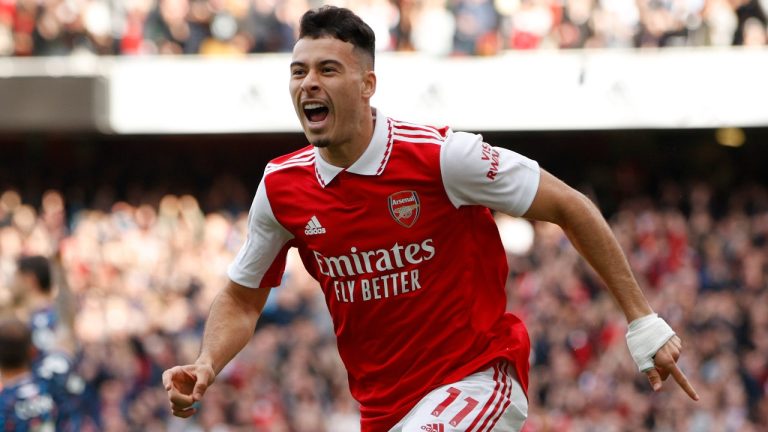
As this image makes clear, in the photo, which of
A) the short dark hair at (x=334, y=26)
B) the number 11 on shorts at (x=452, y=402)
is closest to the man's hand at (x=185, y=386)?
the number 11 on shorts at (x=452, y=402)

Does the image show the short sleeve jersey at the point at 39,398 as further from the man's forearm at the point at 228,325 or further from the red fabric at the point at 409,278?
the red fabric at the point at 409,278

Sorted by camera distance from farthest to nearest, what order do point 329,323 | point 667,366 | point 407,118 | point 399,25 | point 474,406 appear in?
A: 1. point 407,118
2. point 399,25
3. point 329,323
4. point 474,406
5. point 667,366

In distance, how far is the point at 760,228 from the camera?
1706 cm

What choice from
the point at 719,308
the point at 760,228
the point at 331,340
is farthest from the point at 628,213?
the point at 331,340

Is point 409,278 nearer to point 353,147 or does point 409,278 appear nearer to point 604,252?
point 353,147

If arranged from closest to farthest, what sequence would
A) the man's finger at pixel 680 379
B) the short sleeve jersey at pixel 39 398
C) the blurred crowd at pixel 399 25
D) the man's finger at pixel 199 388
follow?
the man's finger at pixel 680 379 → the man's finger at pixel 199 388 → the short sleeve jersey at pixel 39 398 → the blurred crowd at pixel 399 25

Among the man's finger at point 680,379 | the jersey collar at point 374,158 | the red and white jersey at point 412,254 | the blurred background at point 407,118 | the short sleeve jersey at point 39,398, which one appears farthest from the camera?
the blurred background at point 407,118

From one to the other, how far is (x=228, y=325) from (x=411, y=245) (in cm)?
90

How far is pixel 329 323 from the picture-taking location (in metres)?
16.2

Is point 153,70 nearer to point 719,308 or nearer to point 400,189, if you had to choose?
point 719,308

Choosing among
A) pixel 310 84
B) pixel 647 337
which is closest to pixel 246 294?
pixel 310 84

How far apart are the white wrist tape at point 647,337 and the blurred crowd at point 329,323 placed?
835 cm

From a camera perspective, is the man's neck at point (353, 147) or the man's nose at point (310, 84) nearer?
the man's nose at point (310, 84)

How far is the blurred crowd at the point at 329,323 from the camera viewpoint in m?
14.2
